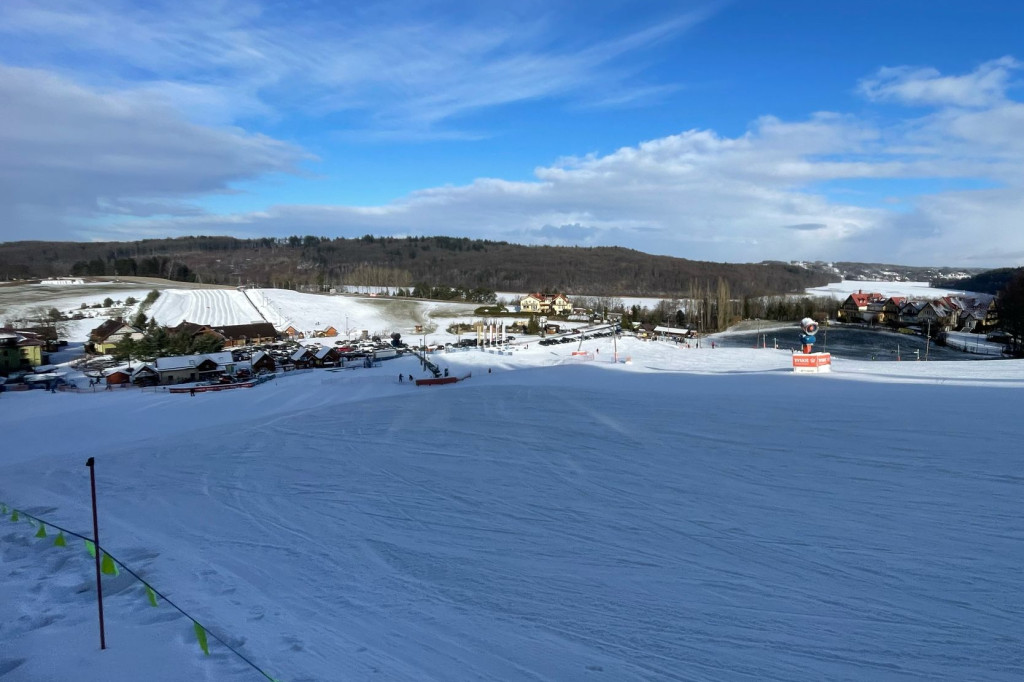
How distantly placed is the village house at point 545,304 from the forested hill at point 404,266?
2367 centimetres

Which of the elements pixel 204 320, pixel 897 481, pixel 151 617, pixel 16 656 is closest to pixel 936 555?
pixel 897 481

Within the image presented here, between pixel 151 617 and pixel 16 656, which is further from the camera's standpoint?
pixel 151 617

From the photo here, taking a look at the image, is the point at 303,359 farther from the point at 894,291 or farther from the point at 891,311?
the point at 894,291

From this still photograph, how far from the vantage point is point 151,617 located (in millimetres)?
5957

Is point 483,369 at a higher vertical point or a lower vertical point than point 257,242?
lower

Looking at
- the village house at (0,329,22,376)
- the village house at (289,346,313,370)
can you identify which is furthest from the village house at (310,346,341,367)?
the village house at (0,329,22,376)

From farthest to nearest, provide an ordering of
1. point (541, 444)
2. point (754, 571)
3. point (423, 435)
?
point (423, 435) < point (541, 444) < point (754, 571)

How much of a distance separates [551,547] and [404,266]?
144432 mm

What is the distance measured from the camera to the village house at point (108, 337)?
41.5 metres

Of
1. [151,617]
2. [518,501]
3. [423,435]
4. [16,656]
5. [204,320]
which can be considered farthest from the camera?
[204,320]

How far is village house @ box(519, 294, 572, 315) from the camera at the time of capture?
2894 inches

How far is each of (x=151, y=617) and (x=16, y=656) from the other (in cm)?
103

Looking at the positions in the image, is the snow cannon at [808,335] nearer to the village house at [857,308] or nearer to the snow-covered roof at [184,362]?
the snow-covered roof at [184,362]

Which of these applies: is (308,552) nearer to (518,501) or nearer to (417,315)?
(518,501)
